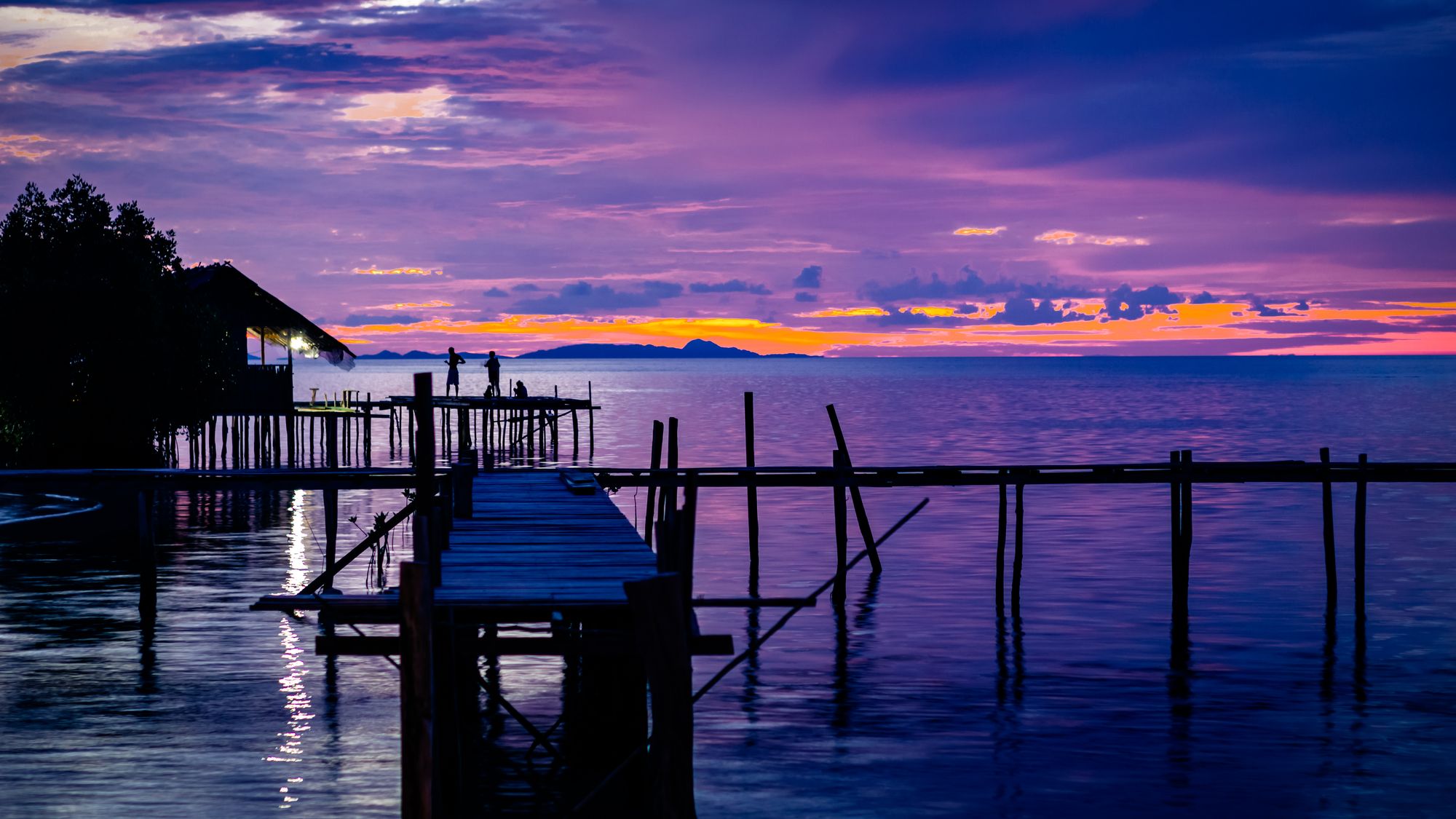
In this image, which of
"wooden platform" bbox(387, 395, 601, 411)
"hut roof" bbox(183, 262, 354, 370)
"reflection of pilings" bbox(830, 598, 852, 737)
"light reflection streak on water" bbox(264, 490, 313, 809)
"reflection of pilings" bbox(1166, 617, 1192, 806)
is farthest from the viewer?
"wooden platform" bbox(387, 395, 601, 411)

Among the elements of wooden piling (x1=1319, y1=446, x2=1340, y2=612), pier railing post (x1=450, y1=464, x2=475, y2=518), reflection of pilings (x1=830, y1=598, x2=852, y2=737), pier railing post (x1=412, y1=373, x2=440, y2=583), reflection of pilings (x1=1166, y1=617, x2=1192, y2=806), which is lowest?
reflection of pilings (x1=1166, y1=617, x2=1192, y2=806)

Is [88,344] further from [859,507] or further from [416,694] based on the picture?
[416,694]

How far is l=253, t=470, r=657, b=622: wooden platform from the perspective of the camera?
1072 cm

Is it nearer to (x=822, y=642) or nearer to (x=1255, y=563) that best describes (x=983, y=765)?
(x=822, y=642)

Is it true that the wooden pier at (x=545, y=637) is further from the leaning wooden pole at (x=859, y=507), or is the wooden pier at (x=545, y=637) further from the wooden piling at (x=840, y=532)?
the leaning wooden pole at (x=859, y=507)

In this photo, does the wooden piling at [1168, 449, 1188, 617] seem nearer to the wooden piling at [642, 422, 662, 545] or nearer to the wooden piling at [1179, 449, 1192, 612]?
the wooden piling at [1179, 449, 1192, 612]

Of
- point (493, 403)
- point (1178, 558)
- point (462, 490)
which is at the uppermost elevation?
point (493, 403)

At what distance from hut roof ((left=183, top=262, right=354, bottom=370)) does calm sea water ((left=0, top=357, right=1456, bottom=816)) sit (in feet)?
41.9

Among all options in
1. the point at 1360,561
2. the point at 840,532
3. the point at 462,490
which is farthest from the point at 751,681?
the point at 1360,561

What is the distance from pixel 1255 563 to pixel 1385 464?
947cm

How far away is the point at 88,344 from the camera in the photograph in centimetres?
4119

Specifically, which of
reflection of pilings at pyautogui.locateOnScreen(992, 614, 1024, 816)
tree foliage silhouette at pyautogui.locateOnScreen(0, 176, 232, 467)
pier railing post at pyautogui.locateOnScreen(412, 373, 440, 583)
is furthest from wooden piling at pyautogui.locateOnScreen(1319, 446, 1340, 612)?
tree foliage silhouette at pyautogui.locateOnScreen(0, 176, 232, 467)

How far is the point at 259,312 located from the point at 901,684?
1507 inches

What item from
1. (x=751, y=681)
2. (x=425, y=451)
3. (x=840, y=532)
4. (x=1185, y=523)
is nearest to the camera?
(x=425, y=451)
